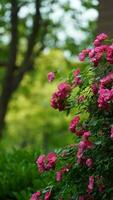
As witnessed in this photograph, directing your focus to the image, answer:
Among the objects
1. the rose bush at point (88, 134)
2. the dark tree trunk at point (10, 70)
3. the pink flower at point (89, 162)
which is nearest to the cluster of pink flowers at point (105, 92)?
the rose bush at point (88, 134)

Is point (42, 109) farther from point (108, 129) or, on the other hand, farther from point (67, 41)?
point (108, 129)

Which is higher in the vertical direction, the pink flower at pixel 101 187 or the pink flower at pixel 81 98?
the pink flower at pixel 81 98

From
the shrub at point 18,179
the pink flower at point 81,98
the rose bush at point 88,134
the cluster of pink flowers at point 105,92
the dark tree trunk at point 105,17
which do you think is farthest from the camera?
the dark tree trunk at point 105,17

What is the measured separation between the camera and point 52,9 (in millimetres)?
11789

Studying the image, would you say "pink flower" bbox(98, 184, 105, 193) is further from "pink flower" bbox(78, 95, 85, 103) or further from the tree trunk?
the tree trunk

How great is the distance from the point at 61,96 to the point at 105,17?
2.28 m

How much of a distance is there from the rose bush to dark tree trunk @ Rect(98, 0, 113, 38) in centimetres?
193

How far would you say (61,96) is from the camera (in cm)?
481

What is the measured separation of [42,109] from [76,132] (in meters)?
20.2

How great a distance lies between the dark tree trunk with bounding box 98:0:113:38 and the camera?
676 centimetres

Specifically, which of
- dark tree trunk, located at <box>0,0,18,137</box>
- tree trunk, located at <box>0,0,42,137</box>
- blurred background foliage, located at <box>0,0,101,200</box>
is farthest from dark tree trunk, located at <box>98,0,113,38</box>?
tree trunk, located at <box>0,0,42,137</box>

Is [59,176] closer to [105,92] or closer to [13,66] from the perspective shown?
[105,92]

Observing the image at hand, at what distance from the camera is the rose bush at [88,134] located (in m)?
4.36

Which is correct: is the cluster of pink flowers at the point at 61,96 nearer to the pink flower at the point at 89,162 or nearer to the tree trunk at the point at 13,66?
the pink flower at the point at 89,162
